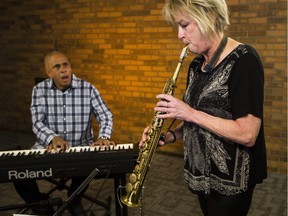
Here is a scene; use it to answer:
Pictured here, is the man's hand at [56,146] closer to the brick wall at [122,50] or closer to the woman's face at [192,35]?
the woman's face at [192,35]

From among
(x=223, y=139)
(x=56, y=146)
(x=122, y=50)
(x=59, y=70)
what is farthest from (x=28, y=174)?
(x=122, y=50)

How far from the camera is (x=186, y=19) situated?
1537 mm

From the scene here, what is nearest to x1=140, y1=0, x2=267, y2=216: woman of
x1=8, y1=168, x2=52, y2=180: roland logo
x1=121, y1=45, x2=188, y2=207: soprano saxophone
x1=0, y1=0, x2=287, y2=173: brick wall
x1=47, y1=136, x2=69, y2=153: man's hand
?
x1=121, y1=45, x2=188, y2=207: soprano saxophone

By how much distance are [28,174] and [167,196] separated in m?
1.92

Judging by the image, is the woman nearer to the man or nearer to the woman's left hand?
the woman's left hand

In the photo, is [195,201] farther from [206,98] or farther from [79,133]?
[206,98]

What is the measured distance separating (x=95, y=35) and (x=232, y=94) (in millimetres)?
4257

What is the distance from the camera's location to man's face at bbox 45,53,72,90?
10.2ft

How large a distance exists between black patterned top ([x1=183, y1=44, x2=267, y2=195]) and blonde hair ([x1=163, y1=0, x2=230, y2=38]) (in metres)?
0.14

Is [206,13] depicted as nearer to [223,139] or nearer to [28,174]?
[223,139]

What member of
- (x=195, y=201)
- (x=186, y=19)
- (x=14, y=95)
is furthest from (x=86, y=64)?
(x=186, y=19)

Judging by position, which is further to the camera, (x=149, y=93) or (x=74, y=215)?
(x=149, y=93)

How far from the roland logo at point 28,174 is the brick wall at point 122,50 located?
2881 millimetres

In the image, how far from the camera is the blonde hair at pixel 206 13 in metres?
1.48
